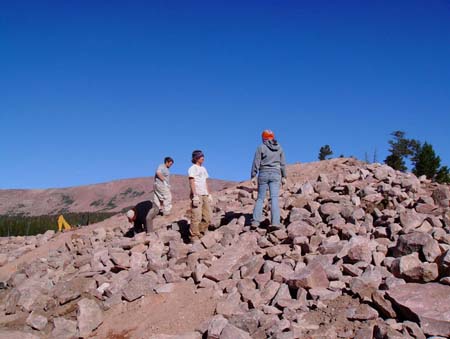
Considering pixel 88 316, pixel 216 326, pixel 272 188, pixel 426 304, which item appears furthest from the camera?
pixel 272 188

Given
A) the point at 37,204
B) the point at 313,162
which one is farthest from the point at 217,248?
the point at 37,204

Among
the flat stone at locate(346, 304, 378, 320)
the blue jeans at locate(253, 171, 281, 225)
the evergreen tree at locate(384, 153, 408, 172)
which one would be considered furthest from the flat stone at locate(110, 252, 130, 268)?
the evergreen tree at locate(384, 153, 408, 172)

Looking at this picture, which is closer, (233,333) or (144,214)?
(233,333)

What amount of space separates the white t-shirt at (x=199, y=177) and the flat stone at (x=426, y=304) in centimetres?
370

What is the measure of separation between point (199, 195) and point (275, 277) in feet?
7.97

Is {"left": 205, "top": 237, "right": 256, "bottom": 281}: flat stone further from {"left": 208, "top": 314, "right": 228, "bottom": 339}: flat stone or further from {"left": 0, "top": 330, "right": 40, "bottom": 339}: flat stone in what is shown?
{"left": 0, "top": 330, "right": 40, "bottom": 339}: flat stone

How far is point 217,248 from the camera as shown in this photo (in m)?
7.05

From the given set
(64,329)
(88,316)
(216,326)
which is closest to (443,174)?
(216,326)

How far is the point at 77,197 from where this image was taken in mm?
50438

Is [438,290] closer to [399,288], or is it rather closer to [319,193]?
[399,288]

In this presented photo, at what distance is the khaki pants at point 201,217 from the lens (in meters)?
7.49

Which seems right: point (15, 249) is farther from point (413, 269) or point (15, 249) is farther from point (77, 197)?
point (77, 197)

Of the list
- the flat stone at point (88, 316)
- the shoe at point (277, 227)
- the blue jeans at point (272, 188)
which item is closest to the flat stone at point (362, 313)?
the shoe at point (277, 227)

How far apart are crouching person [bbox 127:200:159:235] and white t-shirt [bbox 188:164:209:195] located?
5.99 ft
